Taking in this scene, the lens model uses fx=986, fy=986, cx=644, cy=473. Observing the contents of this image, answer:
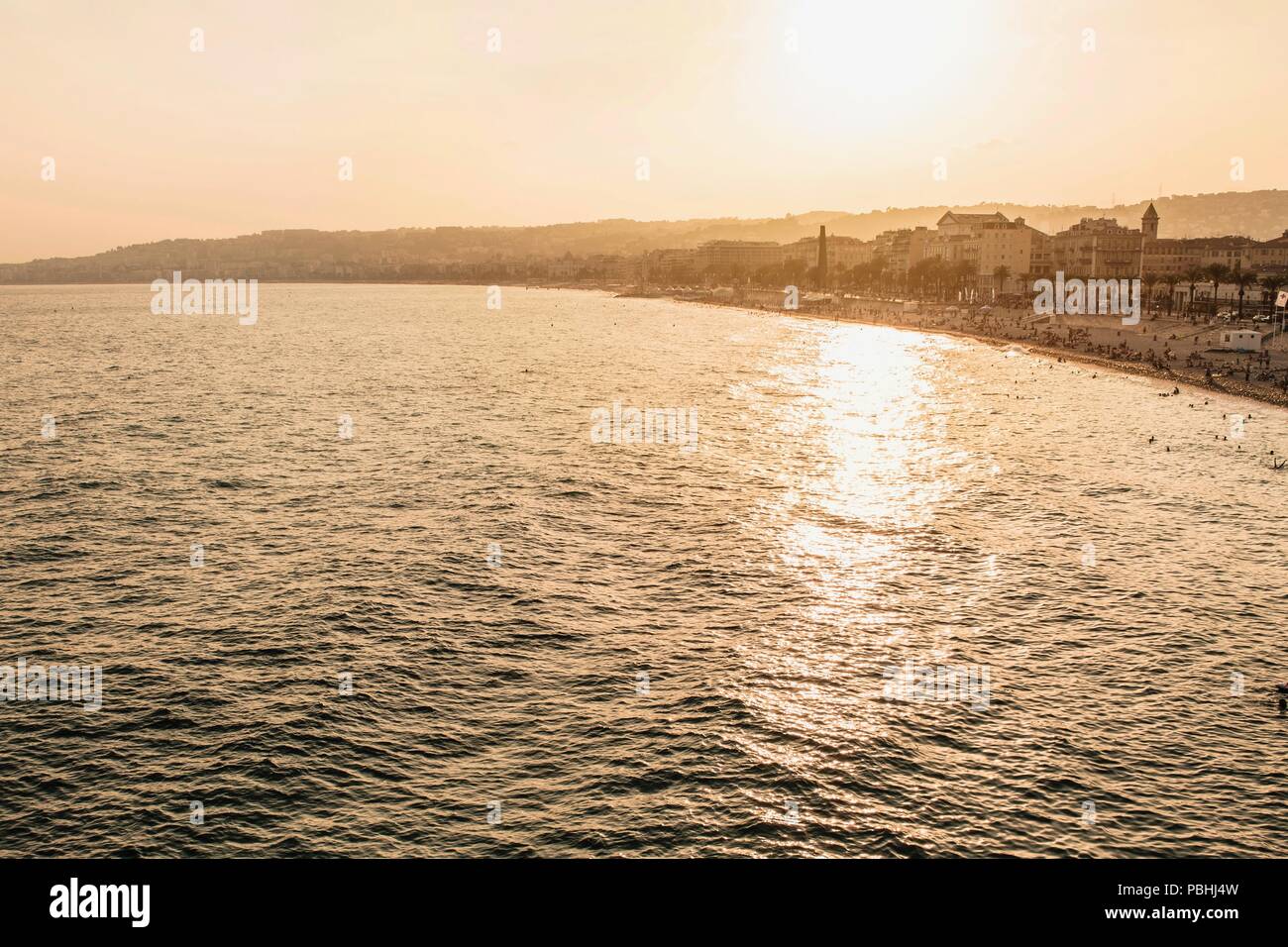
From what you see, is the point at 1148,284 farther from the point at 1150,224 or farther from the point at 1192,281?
the point at 1150,224

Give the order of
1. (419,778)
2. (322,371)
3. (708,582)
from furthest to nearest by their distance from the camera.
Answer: (322,371) → (708,582) → (419,778)

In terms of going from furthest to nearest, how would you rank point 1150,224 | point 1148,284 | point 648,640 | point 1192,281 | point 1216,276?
point 1150,224
point 1148,284
point 1192,281
point 1216,276
point 648,640

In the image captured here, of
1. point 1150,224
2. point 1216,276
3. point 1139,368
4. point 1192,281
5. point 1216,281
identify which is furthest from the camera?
point 1150,224

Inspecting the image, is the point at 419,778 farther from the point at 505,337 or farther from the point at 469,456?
the point at 505,337

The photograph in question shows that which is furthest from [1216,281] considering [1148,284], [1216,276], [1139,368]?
[1139,368]

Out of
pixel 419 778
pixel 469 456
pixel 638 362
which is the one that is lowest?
pixel 419 778

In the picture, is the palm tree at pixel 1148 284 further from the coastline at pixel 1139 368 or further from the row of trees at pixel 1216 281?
the coastline at pixel 1139 368

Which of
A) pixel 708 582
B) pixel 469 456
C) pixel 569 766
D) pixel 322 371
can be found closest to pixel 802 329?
pixel 322 371
